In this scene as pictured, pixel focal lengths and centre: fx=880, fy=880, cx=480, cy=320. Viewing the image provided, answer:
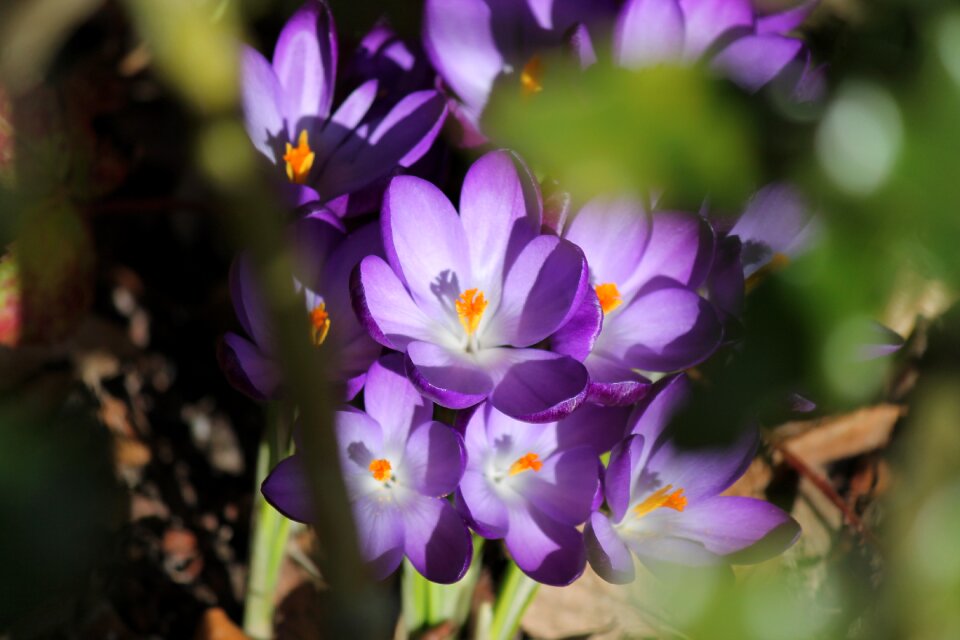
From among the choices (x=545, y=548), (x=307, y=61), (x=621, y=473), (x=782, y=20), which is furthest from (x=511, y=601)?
(x=782, y=20)

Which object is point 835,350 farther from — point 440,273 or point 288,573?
point 288,573

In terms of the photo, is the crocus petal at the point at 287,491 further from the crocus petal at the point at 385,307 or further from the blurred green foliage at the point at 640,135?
the blurred green foliage at the point at 640,135

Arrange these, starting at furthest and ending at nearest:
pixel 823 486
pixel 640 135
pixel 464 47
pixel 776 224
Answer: pixel 823 486
pixel 464 47
pixel 776 224
pixel 640 135

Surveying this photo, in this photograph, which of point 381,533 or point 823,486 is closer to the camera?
point 381,533

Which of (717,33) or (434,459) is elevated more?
(717,33)

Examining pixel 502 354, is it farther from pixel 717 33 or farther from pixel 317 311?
pixel 717 33
